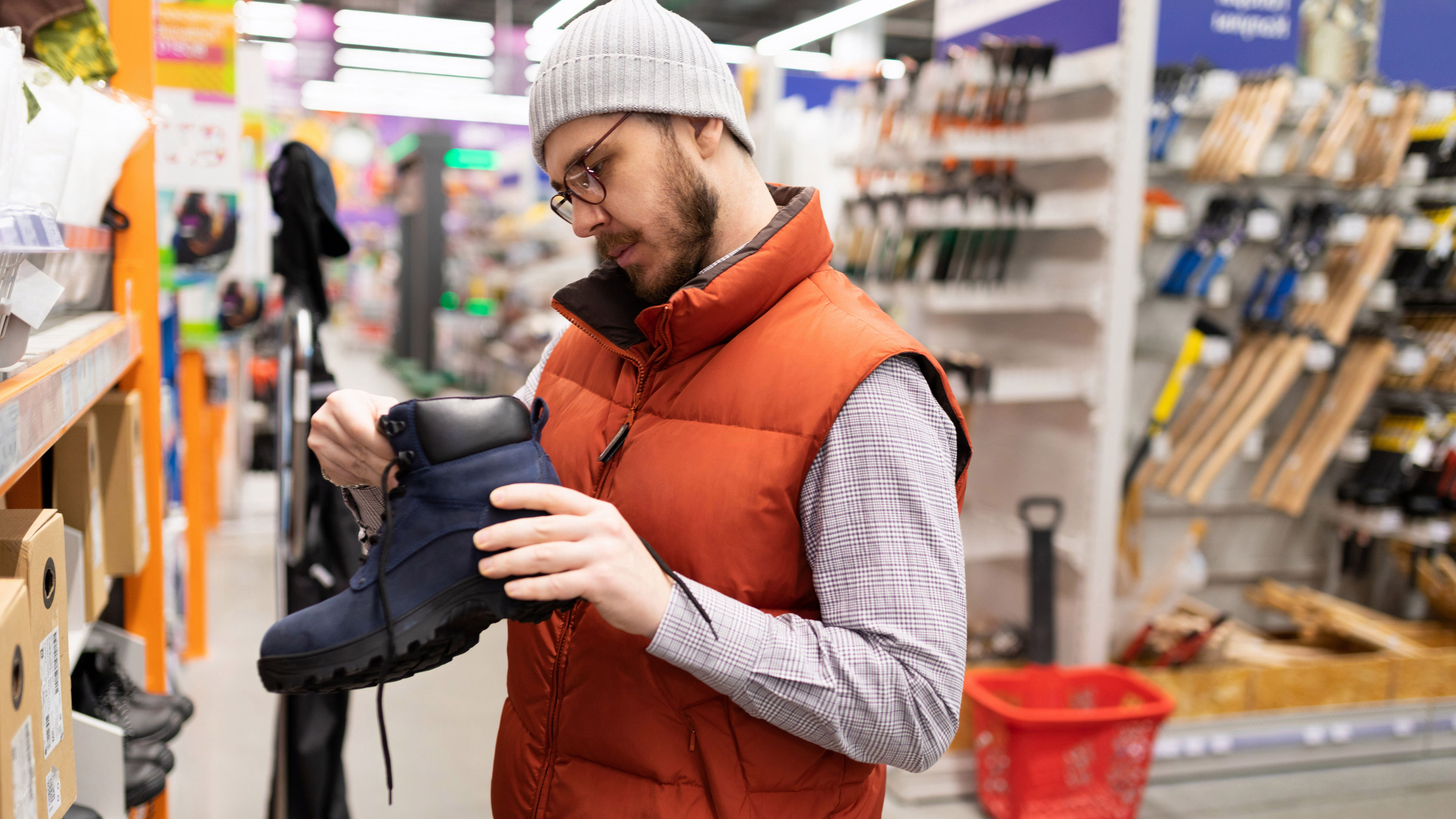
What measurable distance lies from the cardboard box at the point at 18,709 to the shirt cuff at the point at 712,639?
1.69ft

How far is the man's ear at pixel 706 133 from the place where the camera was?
1.27m

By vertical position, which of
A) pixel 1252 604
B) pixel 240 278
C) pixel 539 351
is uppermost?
pixel 240 278

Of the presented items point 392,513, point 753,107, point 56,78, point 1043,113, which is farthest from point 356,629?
point 753,107

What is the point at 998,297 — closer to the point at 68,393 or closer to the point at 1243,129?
the point at 1243,129

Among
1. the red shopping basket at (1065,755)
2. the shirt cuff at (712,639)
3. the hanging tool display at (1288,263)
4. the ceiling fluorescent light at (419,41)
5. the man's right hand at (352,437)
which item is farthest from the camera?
the ceiling fluorescent light at (419,41)

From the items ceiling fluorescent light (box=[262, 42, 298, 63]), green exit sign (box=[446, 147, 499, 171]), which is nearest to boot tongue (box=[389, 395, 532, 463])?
green exit sign (box=[446, 147, 499, 171])

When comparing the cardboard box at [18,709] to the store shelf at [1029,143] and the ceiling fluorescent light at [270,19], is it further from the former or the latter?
the ceiling fluorescent light at [270,19]

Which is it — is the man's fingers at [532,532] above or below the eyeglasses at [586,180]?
below

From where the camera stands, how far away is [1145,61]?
10.7 feet

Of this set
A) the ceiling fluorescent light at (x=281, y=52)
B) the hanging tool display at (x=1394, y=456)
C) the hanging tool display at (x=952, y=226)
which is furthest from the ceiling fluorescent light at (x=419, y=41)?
the hanging tool display at (x=1394, y=456)

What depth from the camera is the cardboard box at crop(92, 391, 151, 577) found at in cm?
180

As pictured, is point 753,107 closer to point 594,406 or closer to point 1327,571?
point 1327,571

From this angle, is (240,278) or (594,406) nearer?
(594,406)

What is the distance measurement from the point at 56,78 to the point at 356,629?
3.26 ft
